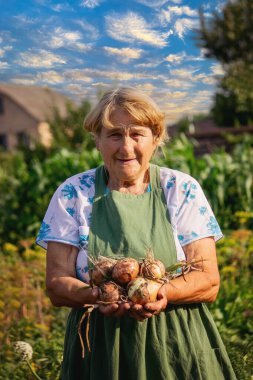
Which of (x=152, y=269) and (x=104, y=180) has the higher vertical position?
(x=104, y=180)

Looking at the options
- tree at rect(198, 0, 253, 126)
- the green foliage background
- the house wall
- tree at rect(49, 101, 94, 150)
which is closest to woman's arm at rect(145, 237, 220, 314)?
the green foliage background

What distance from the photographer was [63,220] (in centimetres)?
249

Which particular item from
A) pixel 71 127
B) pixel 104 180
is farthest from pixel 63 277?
pixel 71 127

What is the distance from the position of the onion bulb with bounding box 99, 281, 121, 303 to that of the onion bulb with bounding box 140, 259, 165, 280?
115 millimetres

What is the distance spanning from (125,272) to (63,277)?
1.05 ft

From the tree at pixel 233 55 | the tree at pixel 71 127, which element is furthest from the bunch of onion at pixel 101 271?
the tree at pixel 233 55

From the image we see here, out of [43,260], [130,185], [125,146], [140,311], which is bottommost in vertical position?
[43,260]

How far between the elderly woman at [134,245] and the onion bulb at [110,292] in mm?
130

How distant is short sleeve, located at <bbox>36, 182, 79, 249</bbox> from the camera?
2.46 metres

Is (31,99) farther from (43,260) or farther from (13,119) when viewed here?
(43,260)

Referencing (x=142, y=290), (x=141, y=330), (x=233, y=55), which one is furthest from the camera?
(x=233, y=55)

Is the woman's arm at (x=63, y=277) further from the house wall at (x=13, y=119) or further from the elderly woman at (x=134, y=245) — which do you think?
the house wall at (x=13, y=119)

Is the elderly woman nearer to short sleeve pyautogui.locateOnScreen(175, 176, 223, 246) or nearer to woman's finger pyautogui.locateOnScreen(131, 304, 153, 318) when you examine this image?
short sleeve pyautogui.locateOnScreen(175, 176, 223, 246)

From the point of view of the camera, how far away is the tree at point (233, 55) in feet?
63.9
